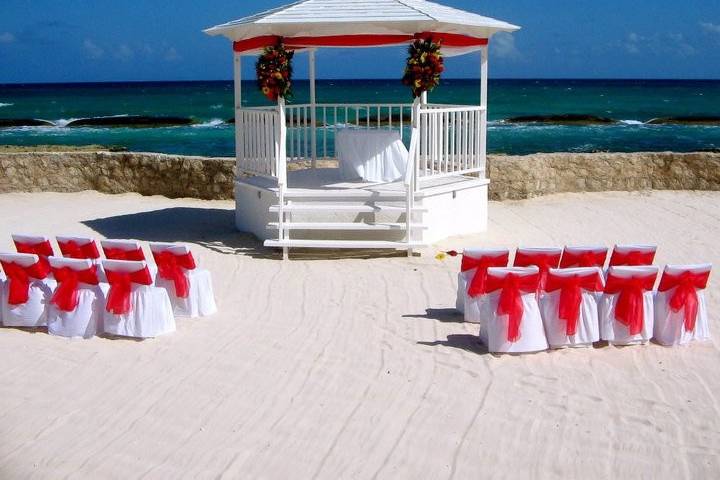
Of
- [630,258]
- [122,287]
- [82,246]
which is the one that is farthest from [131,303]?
[630,258]

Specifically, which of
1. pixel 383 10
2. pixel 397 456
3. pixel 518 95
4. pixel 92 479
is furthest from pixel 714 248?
pixel 518 95

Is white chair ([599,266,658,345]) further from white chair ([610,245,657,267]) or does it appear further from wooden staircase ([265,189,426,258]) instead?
wooden staircase ([265,189,426,258])

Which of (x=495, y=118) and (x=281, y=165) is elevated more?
(x=495, y=118)

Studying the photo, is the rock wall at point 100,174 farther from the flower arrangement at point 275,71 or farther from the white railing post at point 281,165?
the flower arrangement at point 275,71

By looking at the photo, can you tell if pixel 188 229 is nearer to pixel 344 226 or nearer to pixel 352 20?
pixel 344 226

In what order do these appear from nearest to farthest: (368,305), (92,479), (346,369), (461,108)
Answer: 1. (92,479)
2. (346,369)
3. (368,305)
4. (461,108)

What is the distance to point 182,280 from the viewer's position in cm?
770

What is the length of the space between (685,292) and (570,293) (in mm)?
992

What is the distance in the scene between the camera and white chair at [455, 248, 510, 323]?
7.48 m

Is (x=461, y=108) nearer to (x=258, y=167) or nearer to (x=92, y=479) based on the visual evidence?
(x=258, y=167)

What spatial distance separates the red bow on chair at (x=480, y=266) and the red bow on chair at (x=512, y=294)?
2.70ft

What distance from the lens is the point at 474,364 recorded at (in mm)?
6496

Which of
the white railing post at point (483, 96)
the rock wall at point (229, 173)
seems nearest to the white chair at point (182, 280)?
the white railing post at point (483, 96)

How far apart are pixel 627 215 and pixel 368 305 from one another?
6197 mm
